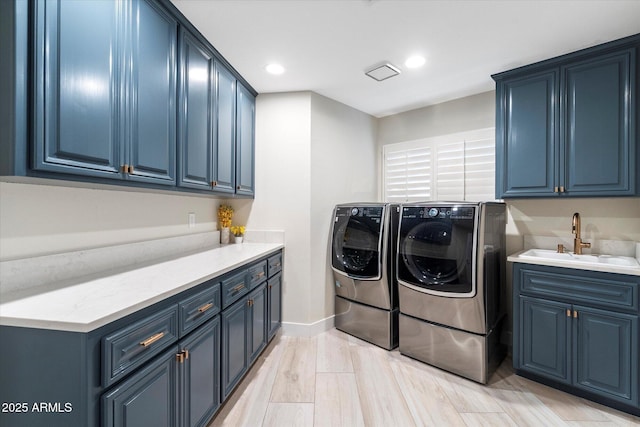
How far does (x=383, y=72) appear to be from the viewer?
2.52 meters

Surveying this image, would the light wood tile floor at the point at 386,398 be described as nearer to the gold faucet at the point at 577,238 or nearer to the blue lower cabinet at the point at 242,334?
the blue lower cabinet at the point at 242,334

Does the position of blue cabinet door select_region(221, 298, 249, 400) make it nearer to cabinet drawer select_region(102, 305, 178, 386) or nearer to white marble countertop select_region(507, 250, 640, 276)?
cabinet drawer select_region(102, 305, 178, 386)

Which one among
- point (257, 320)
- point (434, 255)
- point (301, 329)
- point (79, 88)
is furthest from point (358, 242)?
point (79, 88)

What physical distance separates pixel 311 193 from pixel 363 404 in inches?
70.9

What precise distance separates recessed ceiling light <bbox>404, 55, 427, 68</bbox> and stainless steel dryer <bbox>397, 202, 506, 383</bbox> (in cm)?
113

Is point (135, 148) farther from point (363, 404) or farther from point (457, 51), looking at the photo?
point (457, 51)

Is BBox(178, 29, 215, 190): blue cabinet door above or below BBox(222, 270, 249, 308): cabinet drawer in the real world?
above

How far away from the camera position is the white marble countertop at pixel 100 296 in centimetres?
93

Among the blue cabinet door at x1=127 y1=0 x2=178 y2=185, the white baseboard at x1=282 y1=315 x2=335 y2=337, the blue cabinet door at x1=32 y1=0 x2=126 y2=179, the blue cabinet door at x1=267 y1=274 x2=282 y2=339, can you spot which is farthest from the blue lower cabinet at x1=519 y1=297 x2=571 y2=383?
the blue cabinet door at x1=32 y1=0 x2=126 y2=179

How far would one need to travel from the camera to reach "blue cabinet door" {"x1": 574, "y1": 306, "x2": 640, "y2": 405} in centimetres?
181

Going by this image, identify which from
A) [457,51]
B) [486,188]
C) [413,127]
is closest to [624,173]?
[486,188]

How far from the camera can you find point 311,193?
9.60 feet

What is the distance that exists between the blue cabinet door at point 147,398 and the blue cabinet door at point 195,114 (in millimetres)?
1064

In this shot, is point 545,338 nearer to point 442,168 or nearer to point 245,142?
point 442,168
